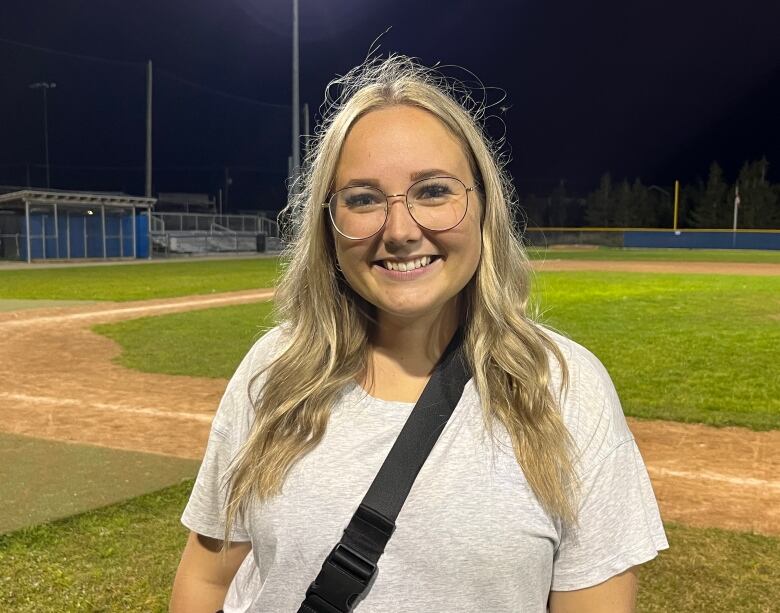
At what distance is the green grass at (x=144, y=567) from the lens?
339 cm

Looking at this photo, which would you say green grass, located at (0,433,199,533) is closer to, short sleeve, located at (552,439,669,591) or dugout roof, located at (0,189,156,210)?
short sleeve, located at (552,439,669,591)

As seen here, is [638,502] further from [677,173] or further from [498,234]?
[677,173]

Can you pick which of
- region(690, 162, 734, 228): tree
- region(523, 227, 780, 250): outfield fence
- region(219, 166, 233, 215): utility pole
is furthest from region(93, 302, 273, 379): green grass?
region(690, 162, 734, 228): tree

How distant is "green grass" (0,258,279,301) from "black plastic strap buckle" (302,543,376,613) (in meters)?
13.7

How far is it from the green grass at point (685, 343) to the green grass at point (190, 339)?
158 inches

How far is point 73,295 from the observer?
18.2m

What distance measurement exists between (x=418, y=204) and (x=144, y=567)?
2723 millimetres

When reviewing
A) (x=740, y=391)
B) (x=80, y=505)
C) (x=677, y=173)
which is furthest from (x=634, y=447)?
(x=677, y=173)

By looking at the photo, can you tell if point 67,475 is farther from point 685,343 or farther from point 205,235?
point 205,235

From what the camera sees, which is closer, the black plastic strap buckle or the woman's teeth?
the black plastic strap buckle

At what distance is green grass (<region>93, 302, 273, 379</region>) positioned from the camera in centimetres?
946

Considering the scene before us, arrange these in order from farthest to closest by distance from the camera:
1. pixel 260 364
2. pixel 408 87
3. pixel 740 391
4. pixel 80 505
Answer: pixel 740 391 → pixel 80 505 → pixel 260 364 → pixel 408 87

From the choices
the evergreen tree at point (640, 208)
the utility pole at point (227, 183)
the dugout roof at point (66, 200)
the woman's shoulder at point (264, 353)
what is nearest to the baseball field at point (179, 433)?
the woman's shoulder at point (264, 353)

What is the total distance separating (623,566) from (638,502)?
0.38ft
